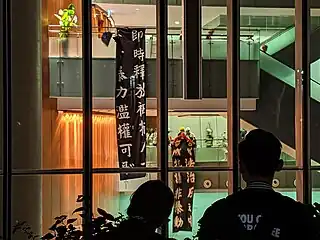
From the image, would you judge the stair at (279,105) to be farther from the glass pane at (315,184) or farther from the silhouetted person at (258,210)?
the silhouetted person at (258,210)

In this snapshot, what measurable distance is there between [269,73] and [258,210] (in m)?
7.57

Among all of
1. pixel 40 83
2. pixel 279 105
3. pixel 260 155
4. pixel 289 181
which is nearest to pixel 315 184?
pixel 289 181

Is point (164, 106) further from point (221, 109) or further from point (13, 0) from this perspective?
point (13, 0)

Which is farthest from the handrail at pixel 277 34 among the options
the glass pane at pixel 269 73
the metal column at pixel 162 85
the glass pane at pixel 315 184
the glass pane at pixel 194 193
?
the glass pane at pixel 194 193

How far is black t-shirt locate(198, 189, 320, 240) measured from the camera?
8.15ft

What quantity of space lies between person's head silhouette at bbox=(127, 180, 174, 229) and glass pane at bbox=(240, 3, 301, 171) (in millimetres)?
5902

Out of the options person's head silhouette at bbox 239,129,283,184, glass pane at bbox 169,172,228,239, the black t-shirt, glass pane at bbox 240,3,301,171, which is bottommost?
glass pane at bbox 169,172,228,239

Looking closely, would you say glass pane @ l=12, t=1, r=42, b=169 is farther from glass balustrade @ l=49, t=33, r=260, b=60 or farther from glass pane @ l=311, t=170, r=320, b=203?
glass pane @ l=311, t=170, r=320, b=203

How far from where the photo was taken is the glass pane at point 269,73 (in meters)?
8.87

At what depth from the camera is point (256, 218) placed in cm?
251

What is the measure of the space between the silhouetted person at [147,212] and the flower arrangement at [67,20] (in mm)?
5847

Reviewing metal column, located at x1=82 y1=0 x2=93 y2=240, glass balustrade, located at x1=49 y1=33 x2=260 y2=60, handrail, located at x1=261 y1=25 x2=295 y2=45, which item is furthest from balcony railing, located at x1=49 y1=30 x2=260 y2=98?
handrail, located at x1=261 y1=25 x2=295 y2=45

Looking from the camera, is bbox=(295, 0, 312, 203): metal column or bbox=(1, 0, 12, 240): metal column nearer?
bbox=(1, 0, 12, 240): metal column

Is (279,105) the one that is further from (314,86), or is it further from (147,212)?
(147,212)
